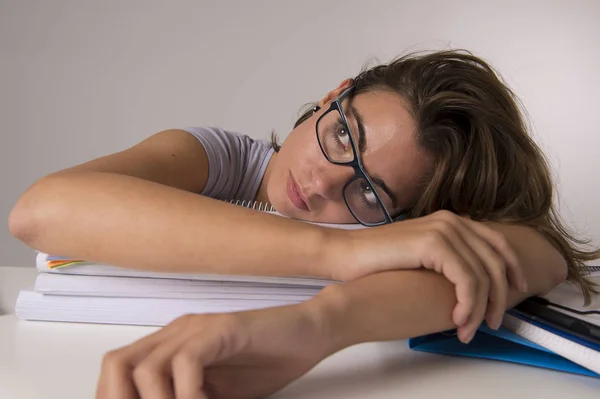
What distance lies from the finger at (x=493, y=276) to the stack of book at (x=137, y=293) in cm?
17

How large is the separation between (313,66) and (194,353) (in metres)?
2.52

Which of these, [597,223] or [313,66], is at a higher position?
[313,66]

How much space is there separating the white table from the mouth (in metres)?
0.43

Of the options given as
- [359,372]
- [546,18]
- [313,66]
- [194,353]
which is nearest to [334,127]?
[359,372]

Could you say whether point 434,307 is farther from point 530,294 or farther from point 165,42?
point 165,42

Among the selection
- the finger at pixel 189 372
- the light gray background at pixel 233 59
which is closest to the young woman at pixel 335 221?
the finger at pixel 189 372

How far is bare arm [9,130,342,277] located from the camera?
748 millimetres

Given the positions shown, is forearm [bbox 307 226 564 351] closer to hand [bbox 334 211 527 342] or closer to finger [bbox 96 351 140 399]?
hand [bbox 334 211 527 342]

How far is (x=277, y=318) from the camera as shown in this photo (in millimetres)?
572

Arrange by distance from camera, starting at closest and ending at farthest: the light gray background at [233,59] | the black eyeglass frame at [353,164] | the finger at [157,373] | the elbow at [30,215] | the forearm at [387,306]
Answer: the finger at [157,373], the forearm at [387,306], the elbow at [30,215], the black eyeglass frame at [353,164], the light gray background at [233,59]

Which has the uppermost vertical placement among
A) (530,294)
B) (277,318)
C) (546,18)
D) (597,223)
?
(546,18)

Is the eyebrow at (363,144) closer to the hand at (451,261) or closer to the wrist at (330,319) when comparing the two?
the hand at (451,261)

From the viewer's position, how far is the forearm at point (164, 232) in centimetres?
75

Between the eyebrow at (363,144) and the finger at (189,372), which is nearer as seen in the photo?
the finger at (189,372)
